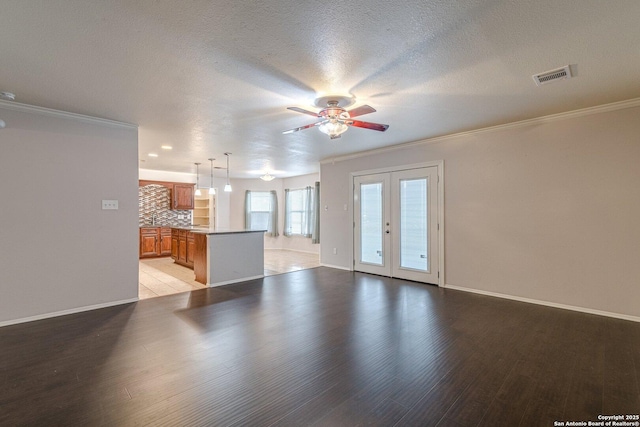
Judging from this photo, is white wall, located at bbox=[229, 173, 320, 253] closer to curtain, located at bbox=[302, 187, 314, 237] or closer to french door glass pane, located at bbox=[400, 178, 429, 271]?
curtain, located at bbox=[302, 187, 314, 237]

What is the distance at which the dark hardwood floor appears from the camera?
1821 mm

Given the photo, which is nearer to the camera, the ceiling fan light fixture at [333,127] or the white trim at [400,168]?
the ceiling fan light fixture at [333,127]

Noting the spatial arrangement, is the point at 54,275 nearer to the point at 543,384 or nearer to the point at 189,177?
the point at 543,384

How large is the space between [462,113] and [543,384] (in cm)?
304

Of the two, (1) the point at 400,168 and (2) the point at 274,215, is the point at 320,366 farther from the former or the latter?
(2) the point at 274,215

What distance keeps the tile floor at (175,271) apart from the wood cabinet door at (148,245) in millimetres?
189

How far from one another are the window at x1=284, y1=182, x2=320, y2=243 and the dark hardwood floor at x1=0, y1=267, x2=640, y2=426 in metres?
5.04

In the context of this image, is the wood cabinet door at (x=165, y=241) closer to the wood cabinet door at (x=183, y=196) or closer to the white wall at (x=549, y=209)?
the wood cabinet door at (x=183, y=196)

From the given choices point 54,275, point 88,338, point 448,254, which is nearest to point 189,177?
point 54,275

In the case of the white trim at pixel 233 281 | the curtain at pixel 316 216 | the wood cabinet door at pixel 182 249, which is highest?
the curtain at pixel 316 216

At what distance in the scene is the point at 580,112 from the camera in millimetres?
3582

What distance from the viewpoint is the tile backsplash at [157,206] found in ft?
27.1

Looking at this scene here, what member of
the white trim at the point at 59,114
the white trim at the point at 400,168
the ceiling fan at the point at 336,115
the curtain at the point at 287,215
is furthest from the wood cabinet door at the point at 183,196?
the ceiling fan at the point at 336,115

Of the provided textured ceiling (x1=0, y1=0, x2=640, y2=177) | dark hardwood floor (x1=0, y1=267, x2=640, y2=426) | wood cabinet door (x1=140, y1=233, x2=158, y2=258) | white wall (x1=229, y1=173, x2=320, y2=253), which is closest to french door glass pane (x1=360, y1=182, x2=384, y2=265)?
dark hardwood floor (x1=0, y1=267, x2=640, y2=426)
